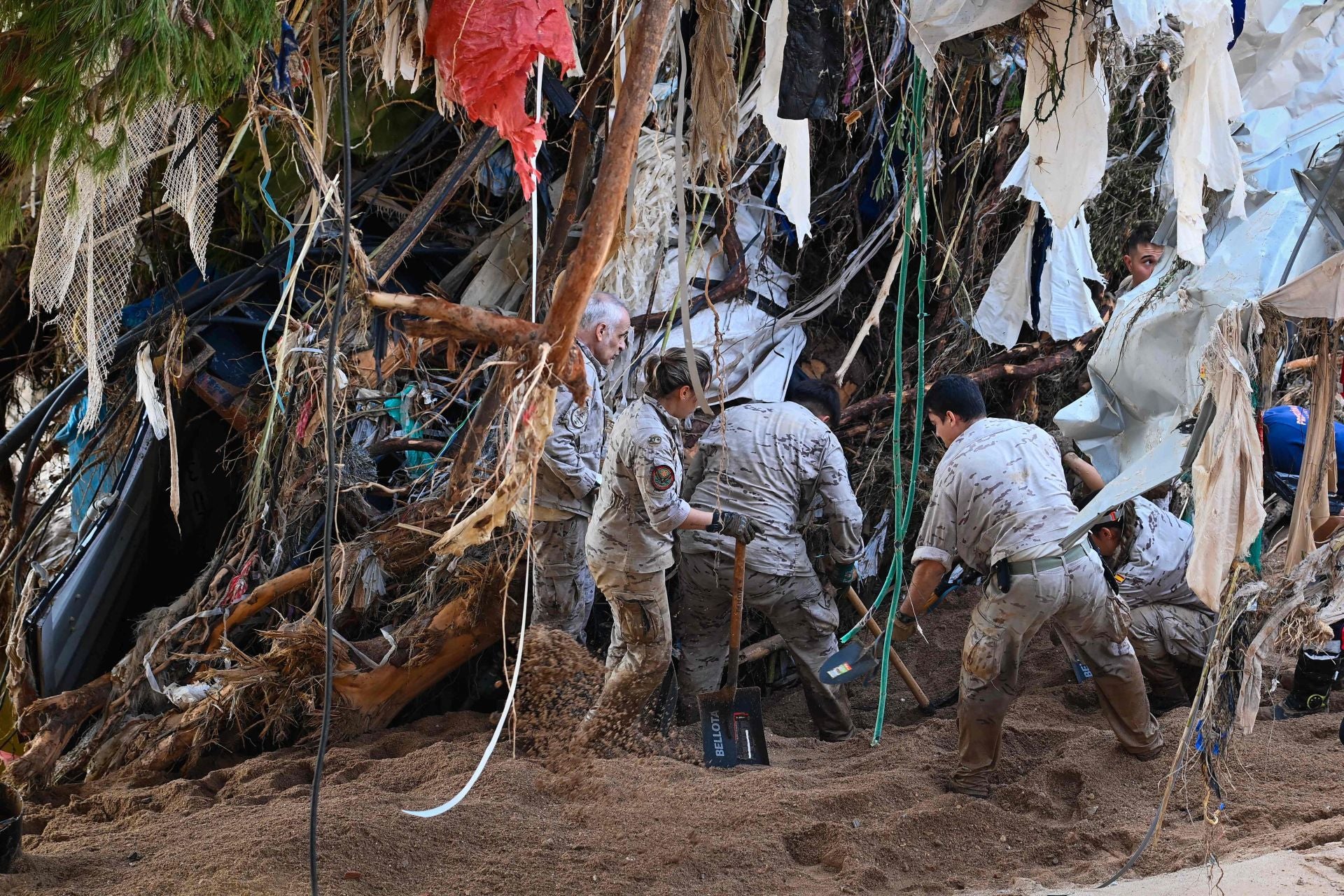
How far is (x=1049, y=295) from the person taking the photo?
587 centimetres

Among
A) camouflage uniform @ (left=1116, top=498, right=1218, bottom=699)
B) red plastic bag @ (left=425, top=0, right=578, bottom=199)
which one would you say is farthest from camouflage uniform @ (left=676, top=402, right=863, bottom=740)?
red plastic bag @ (left=425, top=0, right=578, bottom=199)

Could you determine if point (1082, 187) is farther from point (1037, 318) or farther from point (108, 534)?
point (108, 534)

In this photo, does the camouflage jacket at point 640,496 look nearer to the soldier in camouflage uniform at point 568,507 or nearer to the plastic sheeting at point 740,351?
the soldier in camouflage uniform at point 568,507

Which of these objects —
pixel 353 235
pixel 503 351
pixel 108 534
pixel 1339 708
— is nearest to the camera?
pixel 503 351

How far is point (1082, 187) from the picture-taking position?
3.52 meters

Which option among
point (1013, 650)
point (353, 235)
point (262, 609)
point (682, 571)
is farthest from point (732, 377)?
point (353, 235)

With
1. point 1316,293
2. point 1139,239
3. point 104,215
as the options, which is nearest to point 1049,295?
point 1139,239

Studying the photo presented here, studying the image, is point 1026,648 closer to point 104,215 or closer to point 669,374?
point 669,374

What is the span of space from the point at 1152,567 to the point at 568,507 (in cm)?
277

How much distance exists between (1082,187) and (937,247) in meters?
3.10

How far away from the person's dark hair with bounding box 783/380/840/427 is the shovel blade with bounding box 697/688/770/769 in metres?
1.47

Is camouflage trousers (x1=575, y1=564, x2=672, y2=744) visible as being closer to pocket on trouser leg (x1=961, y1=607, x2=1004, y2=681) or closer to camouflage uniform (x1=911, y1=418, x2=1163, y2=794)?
camouflage uniform (x1=911, y1=418, x2=1163, y2=794)

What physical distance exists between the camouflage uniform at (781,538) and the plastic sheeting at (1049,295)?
1229mm

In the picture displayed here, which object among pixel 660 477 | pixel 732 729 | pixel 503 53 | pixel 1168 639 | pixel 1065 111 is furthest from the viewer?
pixel 1168 639
